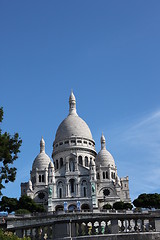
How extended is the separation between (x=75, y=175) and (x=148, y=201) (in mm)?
17501

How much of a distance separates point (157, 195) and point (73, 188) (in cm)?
1846

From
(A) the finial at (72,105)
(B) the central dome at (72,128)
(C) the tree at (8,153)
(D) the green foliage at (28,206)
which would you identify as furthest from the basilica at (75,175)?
(C) the tree at (8,153)

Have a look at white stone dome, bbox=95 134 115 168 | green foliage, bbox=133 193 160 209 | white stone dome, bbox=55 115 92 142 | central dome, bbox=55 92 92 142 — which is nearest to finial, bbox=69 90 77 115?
central dome, bbox=55 92 92 142

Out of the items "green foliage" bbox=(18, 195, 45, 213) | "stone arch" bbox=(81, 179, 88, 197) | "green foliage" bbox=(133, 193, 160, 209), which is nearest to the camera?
"green foliage" bbox=(18, 195, 45, 213)

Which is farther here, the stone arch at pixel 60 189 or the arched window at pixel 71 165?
the arched window at pixel 71 165

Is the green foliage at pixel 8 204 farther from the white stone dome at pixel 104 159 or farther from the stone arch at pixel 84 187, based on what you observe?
the white stone dome at pixel 104 159

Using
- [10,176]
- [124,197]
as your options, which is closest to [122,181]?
[124,197]

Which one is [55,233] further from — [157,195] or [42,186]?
[42,186]

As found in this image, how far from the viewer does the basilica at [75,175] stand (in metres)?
84.3

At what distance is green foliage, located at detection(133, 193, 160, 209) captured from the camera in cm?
7734

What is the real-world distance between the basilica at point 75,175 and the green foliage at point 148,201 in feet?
22.9

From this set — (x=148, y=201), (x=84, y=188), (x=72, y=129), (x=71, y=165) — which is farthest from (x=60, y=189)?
(x=72, y=129)

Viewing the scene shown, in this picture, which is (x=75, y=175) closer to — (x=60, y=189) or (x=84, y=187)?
(x=84, y=187)

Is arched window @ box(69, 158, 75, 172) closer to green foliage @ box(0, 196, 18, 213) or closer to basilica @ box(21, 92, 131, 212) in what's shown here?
basilica @ box(21, 92, 131, 212)
